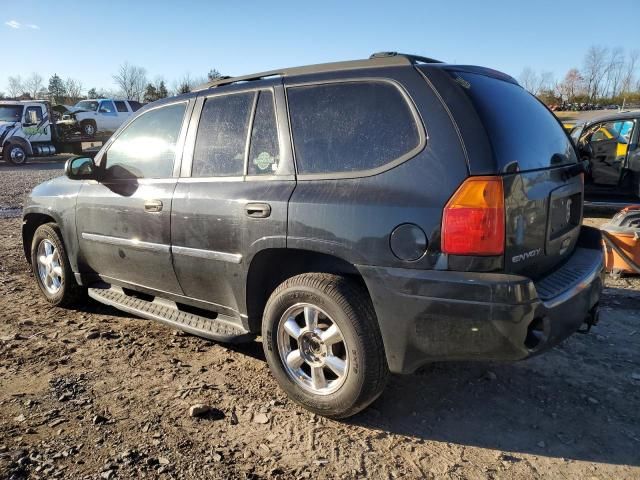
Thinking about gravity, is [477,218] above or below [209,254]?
above

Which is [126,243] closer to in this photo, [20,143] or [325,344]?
[325,344]

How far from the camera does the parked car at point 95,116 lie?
74.2ft

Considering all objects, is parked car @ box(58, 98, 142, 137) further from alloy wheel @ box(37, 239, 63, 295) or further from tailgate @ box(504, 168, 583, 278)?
tailgate @ box(504, 168, 583, 278)

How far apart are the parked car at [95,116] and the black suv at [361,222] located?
21429 millimetres

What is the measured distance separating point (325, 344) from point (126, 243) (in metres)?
1.87

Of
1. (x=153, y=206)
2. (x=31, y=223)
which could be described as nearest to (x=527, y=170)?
(x=153, y=206)

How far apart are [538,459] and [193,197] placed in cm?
249

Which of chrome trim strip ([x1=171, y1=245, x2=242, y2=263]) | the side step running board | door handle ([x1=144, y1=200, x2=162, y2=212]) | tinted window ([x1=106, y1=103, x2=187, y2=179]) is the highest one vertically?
tinted window ([x1=106, y1=103, x2=187, y2=179])

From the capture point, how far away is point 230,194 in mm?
3131

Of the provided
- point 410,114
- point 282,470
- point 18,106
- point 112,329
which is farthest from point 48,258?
point 18,106

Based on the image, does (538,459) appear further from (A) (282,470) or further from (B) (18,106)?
(B) (18,106)

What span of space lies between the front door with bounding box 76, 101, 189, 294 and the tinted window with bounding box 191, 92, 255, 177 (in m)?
0.22

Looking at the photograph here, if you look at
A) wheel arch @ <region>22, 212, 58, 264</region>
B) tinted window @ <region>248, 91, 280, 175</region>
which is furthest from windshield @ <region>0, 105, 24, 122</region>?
tinted window @ <region>248, 91, 280, 175</region>

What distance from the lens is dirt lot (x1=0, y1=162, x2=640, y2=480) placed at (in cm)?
249
